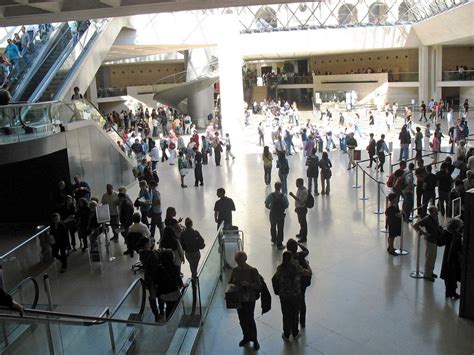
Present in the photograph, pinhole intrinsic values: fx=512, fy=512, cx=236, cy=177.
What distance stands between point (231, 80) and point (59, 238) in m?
19.9

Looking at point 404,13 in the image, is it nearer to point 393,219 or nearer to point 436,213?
point 393,219

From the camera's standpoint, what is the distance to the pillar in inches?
1398

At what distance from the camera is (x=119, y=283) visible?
890 cm

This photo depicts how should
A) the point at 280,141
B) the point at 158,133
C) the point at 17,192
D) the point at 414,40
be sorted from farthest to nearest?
the point at 414,40, the point at 158,133, the point at 280,141, the point at 17,192

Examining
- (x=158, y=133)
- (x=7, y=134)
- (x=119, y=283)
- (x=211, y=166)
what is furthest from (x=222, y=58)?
(x=119, y=283)

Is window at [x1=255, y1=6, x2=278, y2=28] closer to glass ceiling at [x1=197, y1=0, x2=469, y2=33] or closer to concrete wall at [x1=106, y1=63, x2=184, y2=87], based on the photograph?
glass ceiling at [x1=197, y1=0, x2=469, y2=33]

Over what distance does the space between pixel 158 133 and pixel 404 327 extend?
26.5 meters

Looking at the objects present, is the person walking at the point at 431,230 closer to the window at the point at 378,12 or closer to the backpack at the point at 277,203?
the backpack at the point at 277,203

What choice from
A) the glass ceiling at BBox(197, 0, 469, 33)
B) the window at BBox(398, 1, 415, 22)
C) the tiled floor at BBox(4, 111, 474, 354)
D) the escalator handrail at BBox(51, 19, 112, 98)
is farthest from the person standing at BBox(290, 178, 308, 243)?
the window at BBox(398, 1, 415, 22)

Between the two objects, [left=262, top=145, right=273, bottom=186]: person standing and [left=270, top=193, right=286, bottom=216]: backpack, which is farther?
[left=262, top=145, right=273, bottom=186]: person standing

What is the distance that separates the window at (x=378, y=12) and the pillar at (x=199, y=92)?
47.8 feet

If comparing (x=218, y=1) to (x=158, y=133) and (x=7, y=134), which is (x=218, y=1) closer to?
(x=7, y=134)

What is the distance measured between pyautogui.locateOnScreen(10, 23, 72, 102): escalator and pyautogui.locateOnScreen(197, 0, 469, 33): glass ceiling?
2133 cm

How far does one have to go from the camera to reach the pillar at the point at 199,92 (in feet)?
116
